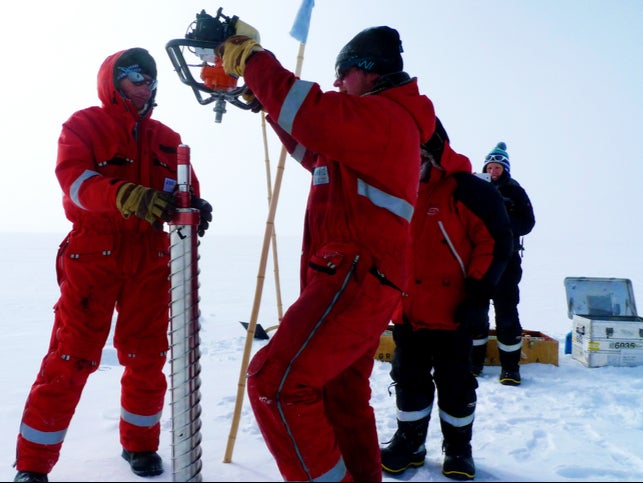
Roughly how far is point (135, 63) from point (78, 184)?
743mm

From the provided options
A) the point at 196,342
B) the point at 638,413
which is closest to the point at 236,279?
the point at 638,413

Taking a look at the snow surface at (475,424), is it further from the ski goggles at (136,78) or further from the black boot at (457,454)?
the ski goggles at (136,78)

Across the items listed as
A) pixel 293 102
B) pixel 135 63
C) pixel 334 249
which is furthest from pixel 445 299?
pixel 135 63

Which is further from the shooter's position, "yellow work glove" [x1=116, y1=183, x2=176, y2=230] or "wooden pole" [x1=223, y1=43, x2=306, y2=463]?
"wooden pole" [x1=223, y1=43, x2=306, y2=463]

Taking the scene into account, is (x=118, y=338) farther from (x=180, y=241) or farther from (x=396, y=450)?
(x=396, y=450)

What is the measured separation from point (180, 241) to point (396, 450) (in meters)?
1.69

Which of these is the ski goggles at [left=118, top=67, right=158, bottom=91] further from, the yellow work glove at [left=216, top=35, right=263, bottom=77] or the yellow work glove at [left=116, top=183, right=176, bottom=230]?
the yellow work glove at [left=216, top=35, right=263, bottom=77]

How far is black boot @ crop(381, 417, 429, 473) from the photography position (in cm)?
252

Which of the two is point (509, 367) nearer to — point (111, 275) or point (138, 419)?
point (138, 419)

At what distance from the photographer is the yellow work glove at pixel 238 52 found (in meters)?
1.55

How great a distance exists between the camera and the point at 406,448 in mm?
2561

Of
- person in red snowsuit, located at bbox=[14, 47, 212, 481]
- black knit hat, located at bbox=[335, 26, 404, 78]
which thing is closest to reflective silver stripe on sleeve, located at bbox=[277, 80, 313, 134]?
black knit hat, located at bbox=[335, 26, 404, 78]

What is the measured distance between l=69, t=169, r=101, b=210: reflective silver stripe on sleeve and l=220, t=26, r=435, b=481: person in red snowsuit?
2.98ft

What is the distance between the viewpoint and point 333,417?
1842 millimetres
